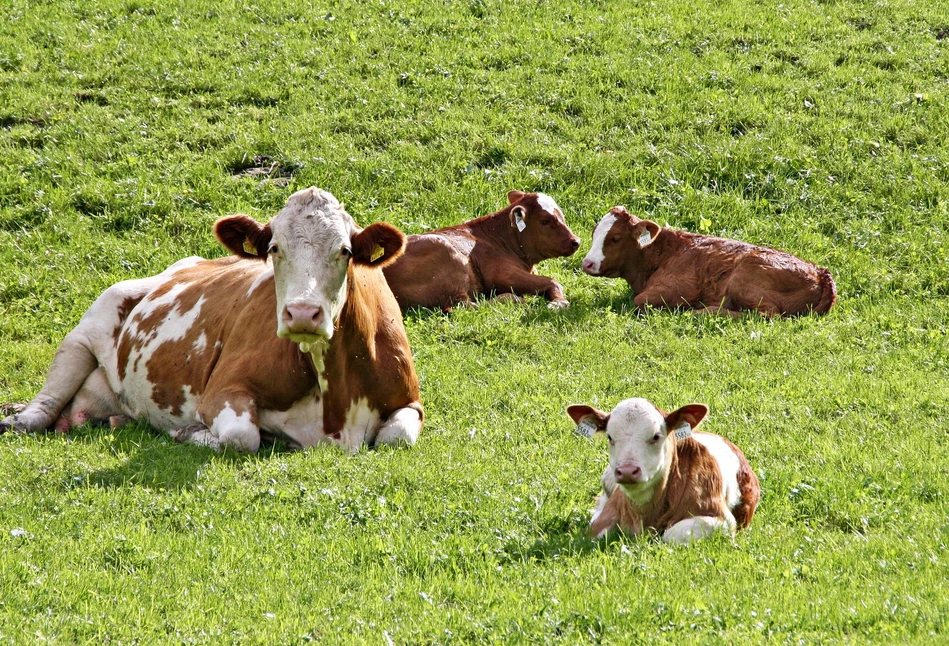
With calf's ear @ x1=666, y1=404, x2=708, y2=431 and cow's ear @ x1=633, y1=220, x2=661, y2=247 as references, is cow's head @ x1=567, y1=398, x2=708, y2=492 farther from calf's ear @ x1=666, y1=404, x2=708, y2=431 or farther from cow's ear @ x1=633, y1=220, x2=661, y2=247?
cow's ear @ x1=633, y1=220, x2=661, y2=247

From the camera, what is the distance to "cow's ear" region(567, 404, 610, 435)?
8109 millimetres

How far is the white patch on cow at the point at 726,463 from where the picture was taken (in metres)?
8.08

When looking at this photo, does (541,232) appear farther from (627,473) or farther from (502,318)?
(627,473)

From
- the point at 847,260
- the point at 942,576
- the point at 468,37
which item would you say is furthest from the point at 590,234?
the point at 942,576

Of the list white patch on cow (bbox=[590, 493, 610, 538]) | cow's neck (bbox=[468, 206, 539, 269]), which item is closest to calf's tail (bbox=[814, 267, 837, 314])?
cow's neck (bbox=[468, 206, 539, 269])

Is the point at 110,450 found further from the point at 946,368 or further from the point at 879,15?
the point at 879,15

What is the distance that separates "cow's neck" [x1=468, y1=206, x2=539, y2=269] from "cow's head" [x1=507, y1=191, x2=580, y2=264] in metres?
0.04

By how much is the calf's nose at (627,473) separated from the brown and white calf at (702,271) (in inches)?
303

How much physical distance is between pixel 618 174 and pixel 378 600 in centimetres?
1408

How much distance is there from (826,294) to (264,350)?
7.66 m

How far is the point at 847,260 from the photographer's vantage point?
16859 mm

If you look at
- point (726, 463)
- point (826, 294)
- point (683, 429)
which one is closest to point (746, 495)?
point (726, 463)

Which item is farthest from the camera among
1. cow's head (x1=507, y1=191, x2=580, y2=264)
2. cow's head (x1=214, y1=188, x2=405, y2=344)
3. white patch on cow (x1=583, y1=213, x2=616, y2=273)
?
cow's head (x1=507, y1=191, x2=580, y2=264)

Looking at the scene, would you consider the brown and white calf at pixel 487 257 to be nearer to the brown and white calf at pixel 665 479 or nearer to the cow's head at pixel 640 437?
the brown and white calf at pixel 665 479
